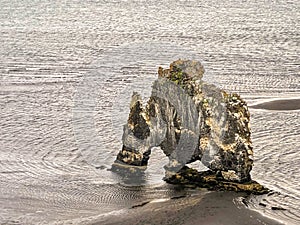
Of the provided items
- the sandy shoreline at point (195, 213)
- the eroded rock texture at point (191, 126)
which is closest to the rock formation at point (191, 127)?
the eroded rock texture at point (191, 126)

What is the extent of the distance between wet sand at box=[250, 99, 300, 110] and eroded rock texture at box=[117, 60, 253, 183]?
868 centimetres

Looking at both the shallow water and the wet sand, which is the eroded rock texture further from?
the wet sand

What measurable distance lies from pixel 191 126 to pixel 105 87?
470 inches

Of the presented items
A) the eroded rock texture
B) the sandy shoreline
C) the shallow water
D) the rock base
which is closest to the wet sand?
the shallow water

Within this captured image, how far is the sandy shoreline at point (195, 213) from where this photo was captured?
1642 cm

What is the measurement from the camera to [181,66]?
754 inches

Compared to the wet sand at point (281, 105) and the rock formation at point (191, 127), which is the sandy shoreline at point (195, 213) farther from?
the wet sand at point (281, 105)

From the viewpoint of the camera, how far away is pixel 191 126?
1886 centimetres

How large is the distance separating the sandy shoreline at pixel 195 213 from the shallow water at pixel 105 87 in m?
0.43

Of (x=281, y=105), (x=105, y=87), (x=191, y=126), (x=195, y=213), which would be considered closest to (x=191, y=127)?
(x=191, y=126)

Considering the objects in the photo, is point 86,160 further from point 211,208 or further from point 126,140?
point 211,208

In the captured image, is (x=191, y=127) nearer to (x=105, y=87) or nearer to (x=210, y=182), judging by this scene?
(x=210, y=182)

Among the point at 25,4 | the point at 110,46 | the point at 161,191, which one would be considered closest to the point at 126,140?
the point at 161,191

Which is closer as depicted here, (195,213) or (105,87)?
(195,213)
